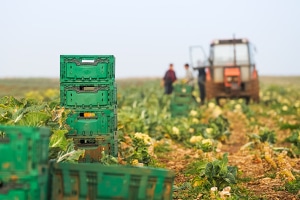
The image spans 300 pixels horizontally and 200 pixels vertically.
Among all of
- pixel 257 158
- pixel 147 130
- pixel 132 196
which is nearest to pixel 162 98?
pixel 147 130

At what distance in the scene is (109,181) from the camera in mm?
4566

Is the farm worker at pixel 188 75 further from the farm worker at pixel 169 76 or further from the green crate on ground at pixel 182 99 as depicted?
the green crate on ground at pixel 182 99

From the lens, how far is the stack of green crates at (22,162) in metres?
4.19

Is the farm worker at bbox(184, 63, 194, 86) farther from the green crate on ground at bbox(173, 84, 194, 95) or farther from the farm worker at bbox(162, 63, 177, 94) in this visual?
the green crate on ground at bbox(173, 84, 194, 95)

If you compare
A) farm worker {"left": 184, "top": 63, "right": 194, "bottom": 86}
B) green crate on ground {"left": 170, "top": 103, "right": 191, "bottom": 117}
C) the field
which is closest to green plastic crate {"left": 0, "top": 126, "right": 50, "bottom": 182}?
the field

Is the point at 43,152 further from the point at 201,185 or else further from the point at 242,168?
the point at 242,168

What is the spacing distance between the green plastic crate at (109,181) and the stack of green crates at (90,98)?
3045 millimetres

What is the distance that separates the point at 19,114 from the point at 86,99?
139 centimetres

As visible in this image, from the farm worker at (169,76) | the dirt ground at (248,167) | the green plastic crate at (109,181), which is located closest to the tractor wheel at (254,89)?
the farm worker at (169,76)

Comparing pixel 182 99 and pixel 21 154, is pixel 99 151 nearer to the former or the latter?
pixel 21 154

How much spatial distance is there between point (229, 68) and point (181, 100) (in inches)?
198

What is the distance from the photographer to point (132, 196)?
4582mm

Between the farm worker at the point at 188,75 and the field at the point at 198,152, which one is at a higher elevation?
the farm worker at the point at 188,75

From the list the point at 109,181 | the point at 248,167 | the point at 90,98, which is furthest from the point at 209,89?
the point at 109,181
